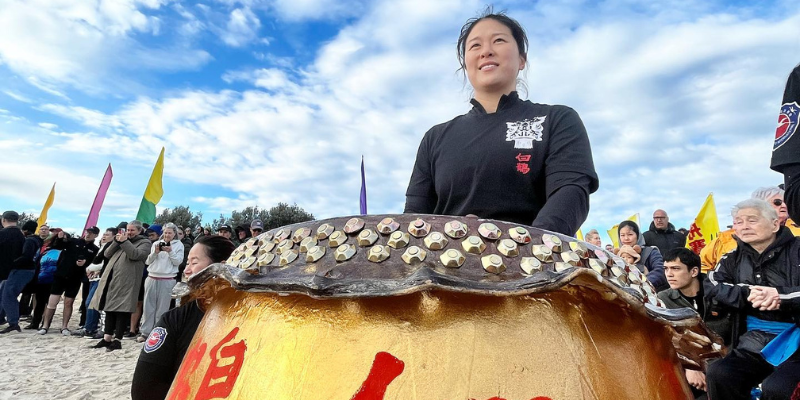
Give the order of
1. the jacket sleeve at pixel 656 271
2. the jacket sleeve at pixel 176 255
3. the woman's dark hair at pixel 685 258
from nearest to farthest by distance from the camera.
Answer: the woman's dark hair at pixel 685 258, the jacket sleeve at pixel 656 271, the jacket sleeve at pixel 176 255

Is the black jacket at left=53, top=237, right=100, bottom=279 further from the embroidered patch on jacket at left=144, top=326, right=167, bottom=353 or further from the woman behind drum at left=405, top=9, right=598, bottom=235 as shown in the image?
the woman behind drum at left=405, top=9, right=598, bottom=235

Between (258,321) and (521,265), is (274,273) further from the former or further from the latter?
(521,265)

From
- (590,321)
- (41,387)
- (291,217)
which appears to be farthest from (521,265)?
(291,217)

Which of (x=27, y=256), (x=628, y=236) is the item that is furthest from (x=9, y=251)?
(x=628, y=236)

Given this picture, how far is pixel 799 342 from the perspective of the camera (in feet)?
9.75

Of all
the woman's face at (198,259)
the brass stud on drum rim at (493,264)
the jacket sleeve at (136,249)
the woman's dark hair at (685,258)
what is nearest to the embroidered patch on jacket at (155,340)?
the woman's face at (198,259)

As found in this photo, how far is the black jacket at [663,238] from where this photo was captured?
6898mm

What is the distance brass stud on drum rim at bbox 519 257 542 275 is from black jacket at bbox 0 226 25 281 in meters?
10.4

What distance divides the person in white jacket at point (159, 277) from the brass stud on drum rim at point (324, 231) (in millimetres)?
7356

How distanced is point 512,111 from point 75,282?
974 cm

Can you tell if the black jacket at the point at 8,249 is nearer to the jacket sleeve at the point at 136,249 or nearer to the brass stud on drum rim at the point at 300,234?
the jacket sleeve at the point at 136,249

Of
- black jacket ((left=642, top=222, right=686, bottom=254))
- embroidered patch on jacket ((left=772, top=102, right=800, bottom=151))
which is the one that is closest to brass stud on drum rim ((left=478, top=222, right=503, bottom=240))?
embroidered patch on jacket ((left=772, top=102, right=800, bottom=151))

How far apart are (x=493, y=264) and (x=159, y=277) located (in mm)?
7799

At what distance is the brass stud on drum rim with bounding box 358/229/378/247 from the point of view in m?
0.96
